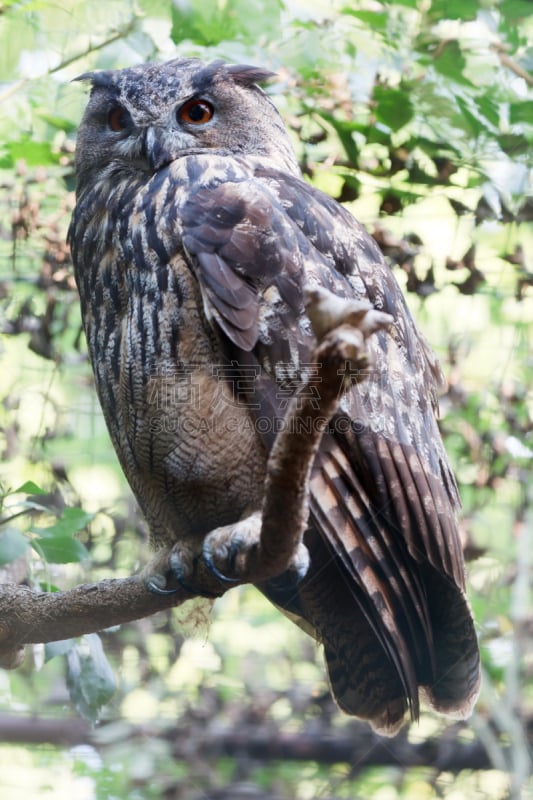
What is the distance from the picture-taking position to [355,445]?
1499 mm

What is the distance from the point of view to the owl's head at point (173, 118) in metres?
1.70

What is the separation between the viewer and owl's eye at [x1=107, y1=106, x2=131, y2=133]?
1.75m

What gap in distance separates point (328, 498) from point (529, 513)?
4.65ft

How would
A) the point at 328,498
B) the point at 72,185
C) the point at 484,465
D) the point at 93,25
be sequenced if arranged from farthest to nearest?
the point at 484,465
the point at 72,185
the point at 93,25
the point at 328,498

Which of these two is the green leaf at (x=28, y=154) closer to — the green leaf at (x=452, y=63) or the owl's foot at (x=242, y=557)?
the green leaf at (x=452, y=63)

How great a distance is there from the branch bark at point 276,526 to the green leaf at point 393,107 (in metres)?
1.13

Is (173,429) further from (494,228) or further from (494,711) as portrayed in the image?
(494,711)

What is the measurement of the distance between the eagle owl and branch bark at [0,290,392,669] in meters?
0.15

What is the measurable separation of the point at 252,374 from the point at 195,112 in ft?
1.88

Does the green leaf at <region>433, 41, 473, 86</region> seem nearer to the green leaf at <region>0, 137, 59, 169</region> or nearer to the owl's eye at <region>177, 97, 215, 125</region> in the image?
the owl's eye at <region>177, 97, 215, 125</region>

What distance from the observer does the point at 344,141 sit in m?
2.22

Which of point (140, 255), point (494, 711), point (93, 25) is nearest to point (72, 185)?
point (93, 25)

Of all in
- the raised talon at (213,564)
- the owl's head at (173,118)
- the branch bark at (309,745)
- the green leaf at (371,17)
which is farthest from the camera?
the branch bark at (309,745)

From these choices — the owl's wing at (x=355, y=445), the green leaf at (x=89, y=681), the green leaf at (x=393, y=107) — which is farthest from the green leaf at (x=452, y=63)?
the green leaf at (x=89, y=681)
